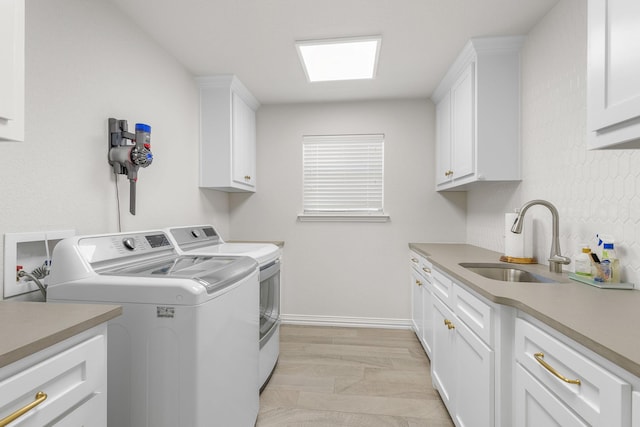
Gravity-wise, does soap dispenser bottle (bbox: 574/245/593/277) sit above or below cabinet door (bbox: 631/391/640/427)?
above

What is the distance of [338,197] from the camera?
3217 mm

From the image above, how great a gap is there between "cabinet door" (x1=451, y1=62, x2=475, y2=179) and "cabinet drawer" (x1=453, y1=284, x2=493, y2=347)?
101cm

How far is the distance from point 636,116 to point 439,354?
63.7 inches

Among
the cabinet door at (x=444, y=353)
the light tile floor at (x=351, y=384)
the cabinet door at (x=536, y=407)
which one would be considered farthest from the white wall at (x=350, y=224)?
the cabinet door at (x=536, y=407)

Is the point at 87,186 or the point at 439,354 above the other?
the point at 87,186

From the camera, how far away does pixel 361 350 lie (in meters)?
2.65

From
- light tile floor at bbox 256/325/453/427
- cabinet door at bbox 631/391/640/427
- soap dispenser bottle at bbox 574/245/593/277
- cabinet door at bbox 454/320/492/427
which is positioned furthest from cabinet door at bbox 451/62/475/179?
cabinet door at bbox 631/391/640/427

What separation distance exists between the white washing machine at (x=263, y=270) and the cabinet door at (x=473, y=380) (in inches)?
45.1

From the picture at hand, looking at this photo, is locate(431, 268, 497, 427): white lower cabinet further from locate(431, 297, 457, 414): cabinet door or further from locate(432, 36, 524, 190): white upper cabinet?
locate(432, 36, 524, 190): white upper cabinet

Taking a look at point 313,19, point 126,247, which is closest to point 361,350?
point 126,247

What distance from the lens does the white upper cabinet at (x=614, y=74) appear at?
80cm

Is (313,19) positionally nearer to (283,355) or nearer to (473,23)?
(473,23)

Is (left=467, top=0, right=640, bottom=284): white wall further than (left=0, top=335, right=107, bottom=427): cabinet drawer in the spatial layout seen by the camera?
Yes

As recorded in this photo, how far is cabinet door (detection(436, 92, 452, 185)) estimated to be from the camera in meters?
2.65
